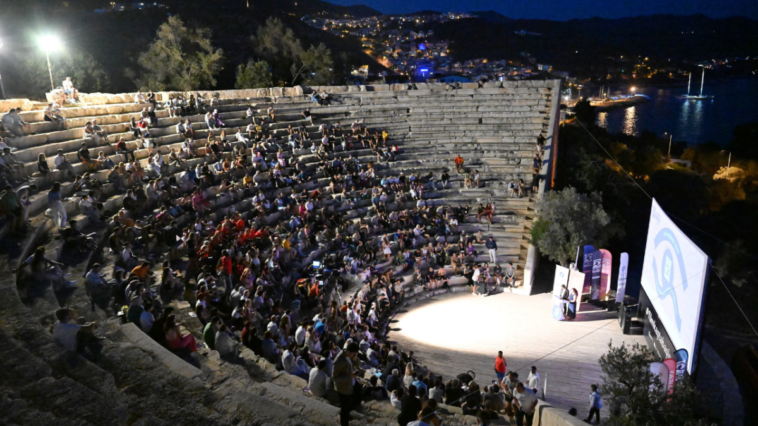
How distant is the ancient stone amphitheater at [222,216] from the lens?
5430 mm

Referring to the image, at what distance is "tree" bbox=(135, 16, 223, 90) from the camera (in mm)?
30188

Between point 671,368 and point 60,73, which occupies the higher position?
point 60,73

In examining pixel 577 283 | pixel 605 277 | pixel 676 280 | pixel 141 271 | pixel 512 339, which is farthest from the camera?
pixel 605 277

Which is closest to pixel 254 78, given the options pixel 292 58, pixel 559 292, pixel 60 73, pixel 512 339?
pixel 292 58

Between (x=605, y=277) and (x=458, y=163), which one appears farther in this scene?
(x=458, y=163)

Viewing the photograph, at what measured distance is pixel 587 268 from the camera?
14.7 metres

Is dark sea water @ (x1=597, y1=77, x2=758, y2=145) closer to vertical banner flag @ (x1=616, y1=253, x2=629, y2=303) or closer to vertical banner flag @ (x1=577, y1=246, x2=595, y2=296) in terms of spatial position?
vertical banner flag @ (x1=616, y1=253, x2=629, y2=303)

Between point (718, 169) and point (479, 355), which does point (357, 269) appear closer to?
point (479, 355)

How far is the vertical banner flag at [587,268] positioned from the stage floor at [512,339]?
2.51 feet

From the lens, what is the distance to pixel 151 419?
506cm

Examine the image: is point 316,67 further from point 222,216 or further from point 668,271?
point 668,271

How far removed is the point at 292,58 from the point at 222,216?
2731 centimetres

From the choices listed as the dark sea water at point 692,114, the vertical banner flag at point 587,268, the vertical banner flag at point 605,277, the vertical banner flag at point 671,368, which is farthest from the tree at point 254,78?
the dark sea water at point 692,114

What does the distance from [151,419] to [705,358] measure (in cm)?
1264
